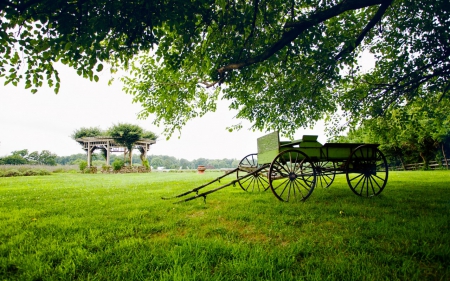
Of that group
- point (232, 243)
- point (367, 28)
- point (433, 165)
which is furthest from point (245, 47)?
point (433, 165)

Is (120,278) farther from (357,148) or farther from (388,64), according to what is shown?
(388,64)

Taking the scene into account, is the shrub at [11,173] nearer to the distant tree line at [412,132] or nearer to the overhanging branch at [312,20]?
the overhanging branch at [312,20]

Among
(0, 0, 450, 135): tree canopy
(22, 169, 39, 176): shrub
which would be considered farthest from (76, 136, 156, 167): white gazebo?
(0, 0, 450, 135): tree canopy

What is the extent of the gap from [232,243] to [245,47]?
517 centimetres

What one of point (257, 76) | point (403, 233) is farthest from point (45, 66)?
point (403, 233)

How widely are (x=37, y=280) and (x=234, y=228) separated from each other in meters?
2.32

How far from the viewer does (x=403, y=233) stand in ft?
9.84

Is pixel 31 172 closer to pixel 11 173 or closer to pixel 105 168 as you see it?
pixel 11 173

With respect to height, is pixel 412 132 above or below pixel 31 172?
above

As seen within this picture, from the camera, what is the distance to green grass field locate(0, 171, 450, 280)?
2.09 metres

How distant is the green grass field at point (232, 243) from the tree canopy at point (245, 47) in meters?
2.82

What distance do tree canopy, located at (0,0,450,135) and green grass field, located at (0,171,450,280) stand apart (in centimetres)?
282

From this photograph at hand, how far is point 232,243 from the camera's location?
2.78 meters

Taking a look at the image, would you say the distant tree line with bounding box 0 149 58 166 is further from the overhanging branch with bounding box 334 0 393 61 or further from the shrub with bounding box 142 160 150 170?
the overhanging branch with bounding box 334 0 393 61
